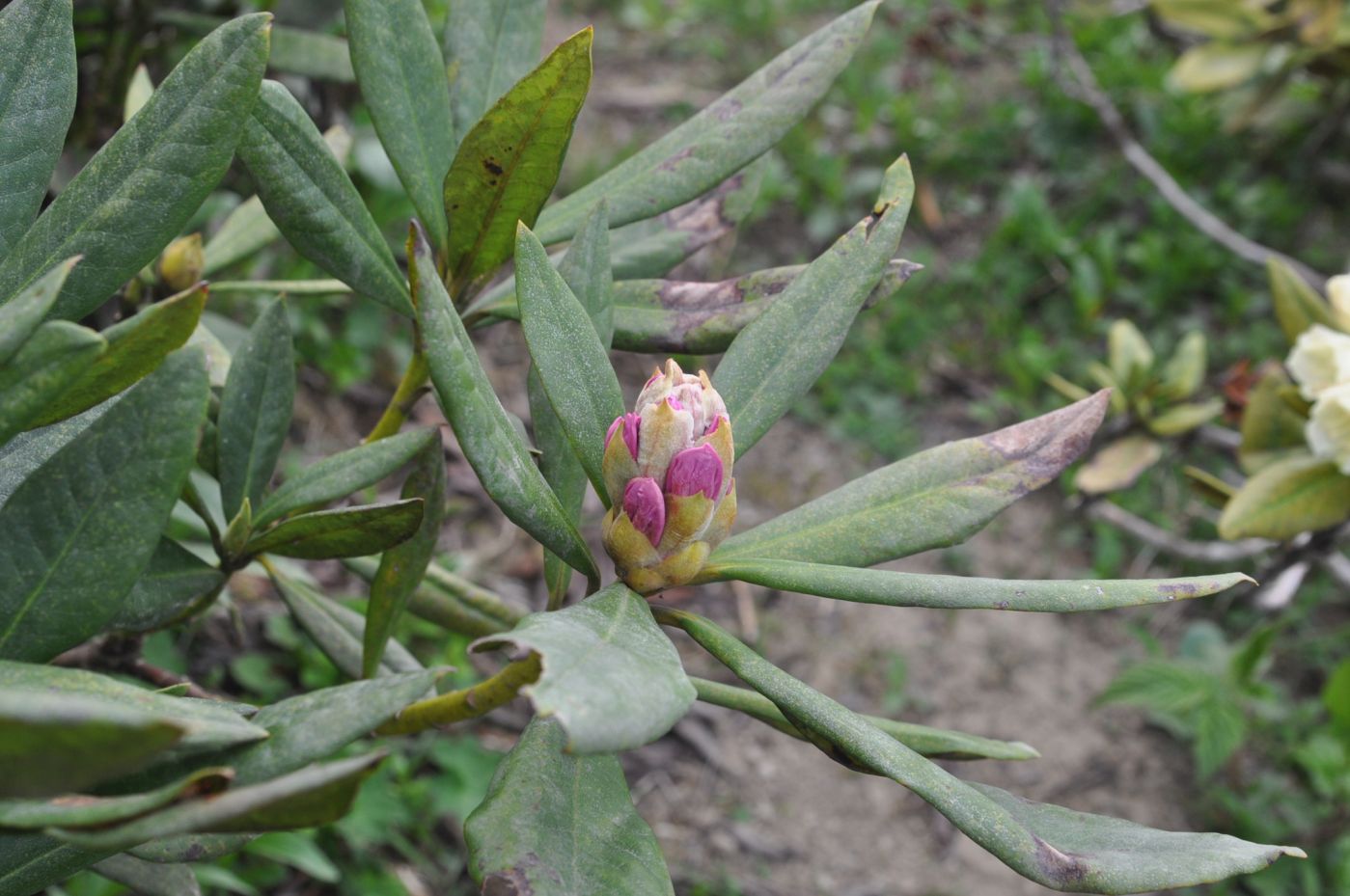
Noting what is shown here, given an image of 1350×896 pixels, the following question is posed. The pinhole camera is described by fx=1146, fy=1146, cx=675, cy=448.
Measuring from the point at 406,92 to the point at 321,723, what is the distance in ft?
2.03

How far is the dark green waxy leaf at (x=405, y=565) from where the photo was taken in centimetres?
107

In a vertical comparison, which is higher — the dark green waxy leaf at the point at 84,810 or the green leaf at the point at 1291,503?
the dark green waxy leaf at the point at 84,810

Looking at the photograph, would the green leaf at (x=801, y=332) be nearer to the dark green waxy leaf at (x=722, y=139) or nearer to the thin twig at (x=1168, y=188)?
the dark green waxy leaf at (x=722, y=139)

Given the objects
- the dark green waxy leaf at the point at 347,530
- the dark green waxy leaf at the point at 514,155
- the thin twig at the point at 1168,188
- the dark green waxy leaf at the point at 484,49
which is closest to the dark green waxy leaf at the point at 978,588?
the dark green waxy leaf at the point at 347,530

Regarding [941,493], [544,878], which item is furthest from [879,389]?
[544,878]

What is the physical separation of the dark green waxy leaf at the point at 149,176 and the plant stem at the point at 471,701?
0.40 m

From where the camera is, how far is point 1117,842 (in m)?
0.84

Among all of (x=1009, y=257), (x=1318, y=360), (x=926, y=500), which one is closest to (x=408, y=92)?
(x=926, y=500)

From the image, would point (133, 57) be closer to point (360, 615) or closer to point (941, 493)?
point (360, 615)

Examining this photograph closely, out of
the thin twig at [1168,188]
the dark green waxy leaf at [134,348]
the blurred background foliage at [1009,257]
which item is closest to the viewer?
the dark green waxy leaf at [134,348]

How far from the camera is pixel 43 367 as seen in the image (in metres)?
0.64

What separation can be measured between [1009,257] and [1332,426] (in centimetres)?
276

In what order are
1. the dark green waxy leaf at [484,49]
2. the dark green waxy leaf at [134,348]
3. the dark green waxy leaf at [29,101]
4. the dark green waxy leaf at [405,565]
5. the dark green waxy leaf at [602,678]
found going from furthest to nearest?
the dark green waxy leaf at [484,49] < the dark green waxy leaf at [405,565] < the dark green waxy leaf at [29,101] < the dark green waxy leaf at [134,348] < the dark green waxy leaf at [602,678]

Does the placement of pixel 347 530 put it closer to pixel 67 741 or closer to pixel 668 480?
pixel 668 480
